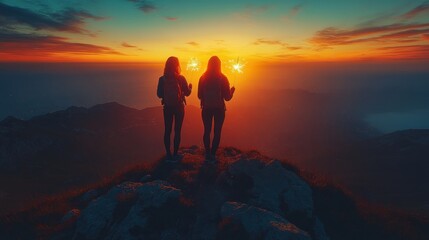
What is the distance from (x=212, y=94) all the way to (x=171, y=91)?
1898 millimetres

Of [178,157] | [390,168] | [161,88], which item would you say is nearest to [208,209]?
[178,157]

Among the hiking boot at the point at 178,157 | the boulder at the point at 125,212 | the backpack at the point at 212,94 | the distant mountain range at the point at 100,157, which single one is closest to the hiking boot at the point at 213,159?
the hiking boot at the point at 178,157

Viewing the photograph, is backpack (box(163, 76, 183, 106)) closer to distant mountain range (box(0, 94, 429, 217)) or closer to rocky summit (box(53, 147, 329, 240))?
rocky summit (box(53, 147, 329, 240))

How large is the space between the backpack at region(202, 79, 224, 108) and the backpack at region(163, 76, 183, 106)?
1.24 m

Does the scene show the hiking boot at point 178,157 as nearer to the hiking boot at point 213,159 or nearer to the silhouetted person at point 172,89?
the hiking boot at point 213,159

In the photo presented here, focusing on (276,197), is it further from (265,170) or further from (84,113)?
(84,113)

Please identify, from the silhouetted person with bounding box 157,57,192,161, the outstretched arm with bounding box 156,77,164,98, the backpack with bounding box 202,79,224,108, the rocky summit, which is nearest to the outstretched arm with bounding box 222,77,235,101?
the backpack with bounding box 202,79,224,108

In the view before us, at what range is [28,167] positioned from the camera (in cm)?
11312

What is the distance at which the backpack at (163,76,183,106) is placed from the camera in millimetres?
13414

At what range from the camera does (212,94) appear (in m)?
13.4

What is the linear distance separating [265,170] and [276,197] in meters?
1.52

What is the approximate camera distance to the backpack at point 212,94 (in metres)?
13.4

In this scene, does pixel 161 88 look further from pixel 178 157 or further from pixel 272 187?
pixel 272 187

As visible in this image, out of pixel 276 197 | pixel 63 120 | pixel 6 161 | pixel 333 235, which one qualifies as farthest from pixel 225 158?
pixel 63 120
